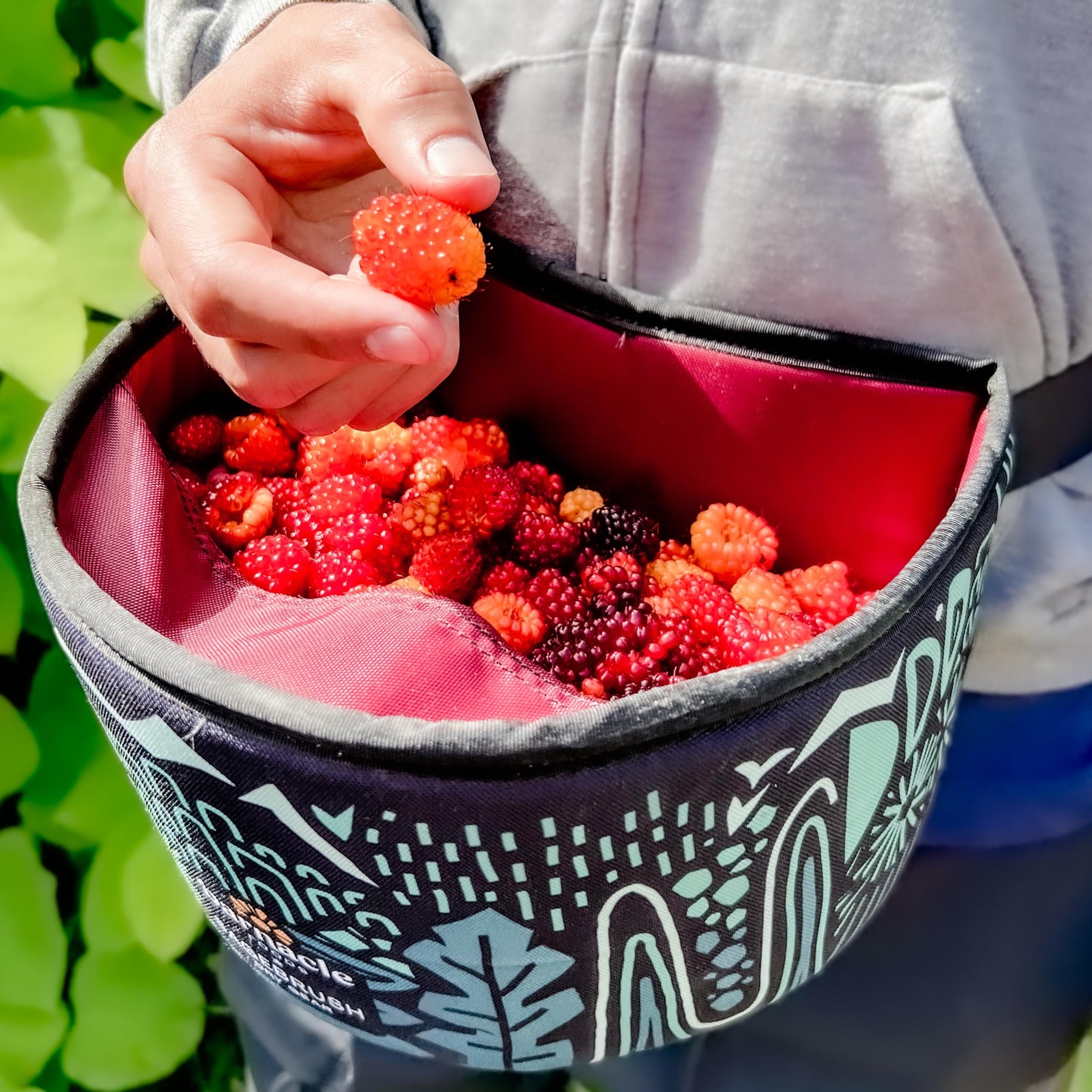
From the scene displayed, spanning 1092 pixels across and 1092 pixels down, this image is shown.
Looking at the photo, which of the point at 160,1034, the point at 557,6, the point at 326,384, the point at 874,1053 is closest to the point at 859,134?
the point at 557,6

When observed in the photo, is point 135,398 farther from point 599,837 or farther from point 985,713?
point 985,713

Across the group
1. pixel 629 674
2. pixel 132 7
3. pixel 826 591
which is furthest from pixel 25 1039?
pixel 132 7

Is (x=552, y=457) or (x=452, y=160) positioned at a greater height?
(x=452, y=160)

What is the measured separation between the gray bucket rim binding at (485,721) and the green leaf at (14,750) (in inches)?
22.5

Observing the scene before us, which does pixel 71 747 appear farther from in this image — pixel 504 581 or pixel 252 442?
pixel 504 581

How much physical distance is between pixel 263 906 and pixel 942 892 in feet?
1.71

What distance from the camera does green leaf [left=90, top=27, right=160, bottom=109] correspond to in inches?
38.0

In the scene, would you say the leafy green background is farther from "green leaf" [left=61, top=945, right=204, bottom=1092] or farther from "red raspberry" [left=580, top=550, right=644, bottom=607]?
"red raspberry" [left=580, top=550, right=644, bottom=607]

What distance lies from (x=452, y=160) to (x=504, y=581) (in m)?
0.31

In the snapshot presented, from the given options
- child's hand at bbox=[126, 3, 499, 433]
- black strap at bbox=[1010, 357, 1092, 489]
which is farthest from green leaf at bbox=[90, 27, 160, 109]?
black strap at bbox=[1010, 357, 1092, 489]

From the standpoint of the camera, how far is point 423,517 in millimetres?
768

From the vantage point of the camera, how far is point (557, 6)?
56 cm

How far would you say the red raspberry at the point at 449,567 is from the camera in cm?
71

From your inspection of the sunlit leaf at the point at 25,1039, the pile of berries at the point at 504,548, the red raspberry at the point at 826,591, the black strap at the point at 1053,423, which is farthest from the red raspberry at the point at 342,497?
the sunlit leaf at the point at 25,1039
